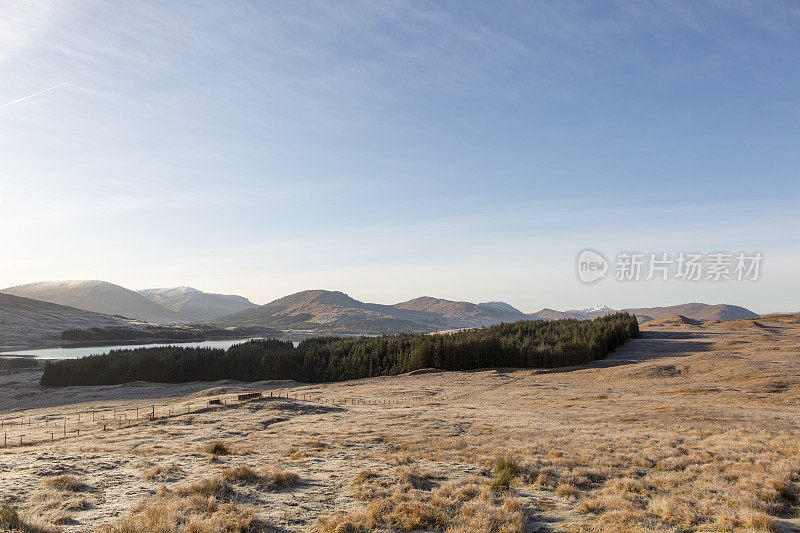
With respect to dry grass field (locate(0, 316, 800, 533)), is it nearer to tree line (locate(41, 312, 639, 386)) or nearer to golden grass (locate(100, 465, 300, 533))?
golden grass (locate(100, 465, 300, 533))

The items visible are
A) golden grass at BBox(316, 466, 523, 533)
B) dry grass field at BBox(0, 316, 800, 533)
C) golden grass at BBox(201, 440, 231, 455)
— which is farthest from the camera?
golden grass at BBox(201, 440, 231, 455)

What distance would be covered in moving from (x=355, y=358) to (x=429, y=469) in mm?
95073

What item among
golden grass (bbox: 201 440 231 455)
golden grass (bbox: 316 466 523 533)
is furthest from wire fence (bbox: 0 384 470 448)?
golden grass (bbox: 316 466 523 533)

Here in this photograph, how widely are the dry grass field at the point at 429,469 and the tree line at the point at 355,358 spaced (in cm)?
5142

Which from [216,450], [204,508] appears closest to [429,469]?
[204,508]

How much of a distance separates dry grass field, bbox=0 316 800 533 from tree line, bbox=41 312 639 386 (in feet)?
169

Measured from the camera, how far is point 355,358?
11500 centimetres

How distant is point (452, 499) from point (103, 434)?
123 ft

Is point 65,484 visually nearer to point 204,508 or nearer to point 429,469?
point 204,508

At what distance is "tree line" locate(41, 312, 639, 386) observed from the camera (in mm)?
104938

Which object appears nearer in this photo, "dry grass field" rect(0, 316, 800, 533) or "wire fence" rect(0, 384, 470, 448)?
"dry grass field" rect(0, 316, 800, 533)

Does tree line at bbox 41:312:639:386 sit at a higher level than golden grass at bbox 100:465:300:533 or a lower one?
lower

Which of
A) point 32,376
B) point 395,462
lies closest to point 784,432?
point 395,462

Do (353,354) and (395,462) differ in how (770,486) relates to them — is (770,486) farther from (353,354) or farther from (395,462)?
(353,354)
